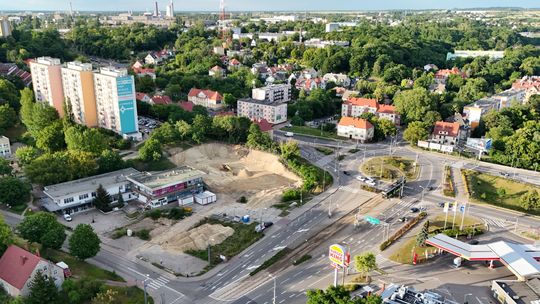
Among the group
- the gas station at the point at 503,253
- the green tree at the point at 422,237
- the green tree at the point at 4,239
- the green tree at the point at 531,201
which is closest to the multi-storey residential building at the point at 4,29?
the green tree at the point at 4,239

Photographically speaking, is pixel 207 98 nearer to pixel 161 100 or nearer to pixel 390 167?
pixel 161 100

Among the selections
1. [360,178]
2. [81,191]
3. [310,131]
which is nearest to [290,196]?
[360,178]

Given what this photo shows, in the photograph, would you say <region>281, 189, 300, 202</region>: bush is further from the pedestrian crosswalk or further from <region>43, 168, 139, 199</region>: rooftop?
the pedestrian crosswalk

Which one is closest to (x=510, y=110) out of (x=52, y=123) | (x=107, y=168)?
(x=107, y=168)

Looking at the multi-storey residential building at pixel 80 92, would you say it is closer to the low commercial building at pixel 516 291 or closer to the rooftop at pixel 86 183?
the rooftop at pixel 86 183

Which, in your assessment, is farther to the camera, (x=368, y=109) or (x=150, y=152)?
(x=368, y=109)

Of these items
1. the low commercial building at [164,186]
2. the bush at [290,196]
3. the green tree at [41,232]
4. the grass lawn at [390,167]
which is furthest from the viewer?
the grass lawn at [390,167]
